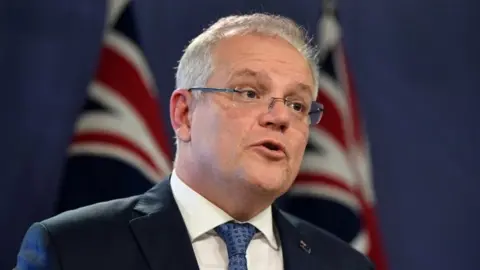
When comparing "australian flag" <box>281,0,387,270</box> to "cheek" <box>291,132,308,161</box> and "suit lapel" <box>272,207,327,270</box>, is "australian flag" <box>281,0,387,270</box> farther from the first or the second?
"cheek" <box>291,132,308,161</box>

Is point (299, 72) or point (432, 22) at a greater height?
point (432, 22)

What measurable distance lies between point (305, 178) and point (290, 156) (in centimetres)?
106

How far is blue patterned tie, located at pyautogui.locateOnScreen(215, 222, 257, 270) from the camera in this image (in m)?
1.84

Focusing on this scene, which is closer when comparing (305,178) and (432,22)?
(305,178)

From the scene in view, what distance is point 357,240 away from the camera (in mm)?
2938

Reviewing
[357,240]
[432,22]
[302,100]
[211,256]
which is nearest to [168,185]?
[211,256]

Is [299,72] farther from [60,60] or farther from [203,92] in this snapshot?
[60,60]

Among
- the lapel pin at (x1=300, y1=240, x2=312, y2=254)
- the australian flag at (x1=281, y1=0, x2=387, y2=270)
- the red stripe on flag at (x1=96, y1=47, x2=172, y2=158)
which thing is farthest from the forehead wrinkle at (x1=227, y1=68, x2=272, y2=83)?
the australian flag at (x1=281, y1=0, x2=387, y2=270)

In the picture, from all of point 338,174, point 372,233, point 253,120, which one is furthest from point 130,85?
point 372,233

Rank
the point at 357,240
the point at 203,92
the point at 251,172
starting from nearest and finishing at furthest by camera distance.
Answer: the point at 251,172, the point at 203,92, the point at 357,240

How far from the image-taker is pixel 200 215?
75.1 inches

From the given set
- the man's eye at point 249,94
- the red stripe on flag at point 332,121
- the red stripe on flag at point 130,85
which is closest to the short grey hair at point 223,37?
the man's eye at point 249,94

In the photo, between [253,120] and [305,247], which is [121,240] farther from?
[305,247]

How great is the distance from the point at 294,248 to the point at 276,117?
1.26ft
